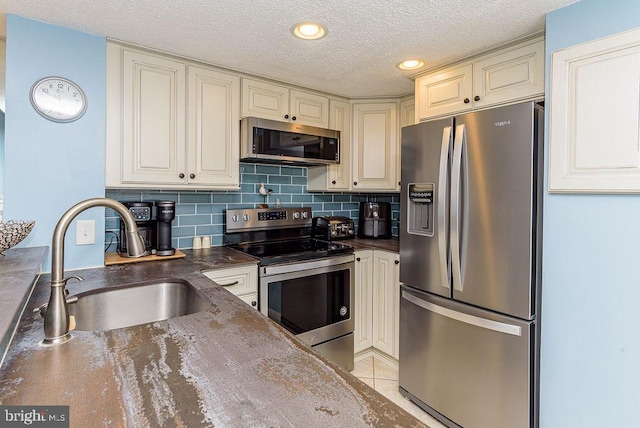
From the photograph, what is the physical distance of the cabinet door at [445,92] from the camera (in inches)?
80.0

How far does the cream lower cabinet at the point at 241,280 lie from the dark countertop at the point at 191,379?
0.80 meters

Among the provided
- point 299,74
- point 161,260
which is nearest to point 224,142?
point 299,74

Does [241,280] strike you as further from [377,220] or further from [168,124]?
[377,220]

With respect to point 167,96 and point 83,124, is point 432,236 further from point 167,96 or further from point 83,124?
point 83,124

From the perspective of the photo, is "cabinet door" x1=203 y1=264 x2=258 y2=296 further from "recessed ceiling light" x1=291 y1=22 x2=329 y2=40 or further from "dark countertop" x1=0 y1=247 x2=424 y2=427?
"recessed ceiling light" x1=291 y1=22 x2=329 y2=40

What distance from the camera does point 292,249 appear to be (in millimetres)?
2430

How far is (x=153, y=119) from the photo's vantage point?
6.47 ft

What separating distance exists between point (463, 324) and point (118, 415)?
65.1 inches

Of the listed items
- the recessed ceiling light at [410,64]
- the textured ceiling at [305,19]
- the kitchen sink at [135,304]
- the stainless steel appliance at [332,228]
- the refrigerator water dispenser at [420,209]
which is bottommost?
the kitchen sink at [135,304]

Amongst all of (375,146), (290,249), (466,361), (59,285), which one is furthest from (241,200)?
(466,361)

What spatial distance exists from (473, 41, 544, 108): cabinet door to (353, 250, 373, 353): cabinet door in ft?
4.27

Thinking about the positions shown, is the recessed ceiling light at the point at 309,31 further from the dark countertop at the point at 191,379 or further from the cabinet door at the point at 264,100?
the dark countertop at the point at 191,379

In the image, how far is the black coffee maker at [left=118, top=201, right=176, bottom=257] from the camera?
2025 mm

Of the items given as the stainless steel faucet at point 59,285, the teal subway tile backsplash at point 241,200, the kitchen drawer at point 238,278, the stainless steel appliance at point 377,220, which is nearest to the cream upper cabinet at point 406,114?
the stainless steel appliance at point 377,220
